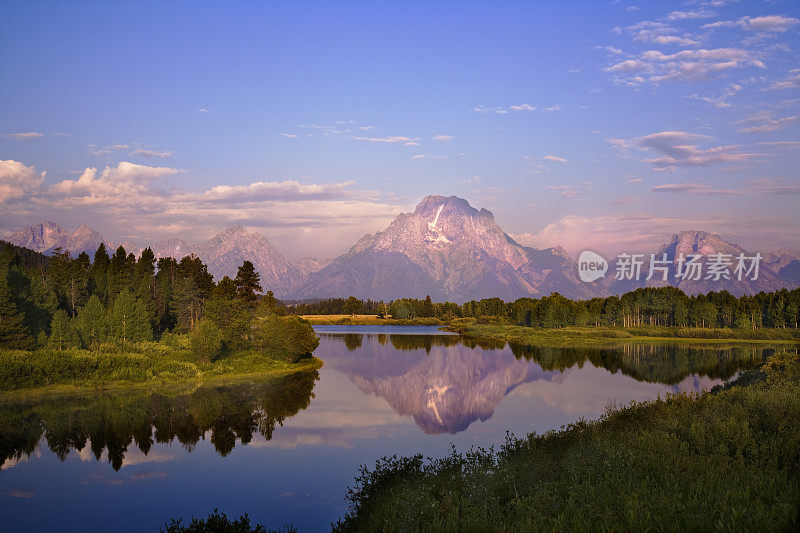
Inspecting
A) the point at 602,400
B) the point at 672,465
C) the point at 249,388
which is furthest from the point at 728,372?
the point at 672,465

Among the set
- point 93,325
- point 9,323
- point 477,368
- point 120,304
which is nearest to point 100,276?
point 120,304

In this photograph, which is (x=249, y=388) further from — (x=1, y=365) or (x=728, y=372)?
(x=728, y=372)

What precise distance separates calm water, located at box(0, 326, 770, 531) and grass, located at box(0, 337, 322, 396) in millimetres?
3606

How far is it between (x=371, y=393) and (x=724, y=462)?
4400 cm

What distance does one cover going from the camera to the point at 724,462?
54.1 feet

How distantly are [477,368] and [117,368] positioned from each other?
46139 millimetres

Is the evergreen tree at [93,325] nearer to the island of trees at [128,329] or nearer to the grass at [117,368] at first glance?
the island of trees at [128,329]

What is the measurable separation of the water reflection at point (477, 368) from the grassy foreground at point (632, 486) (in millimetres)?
18816

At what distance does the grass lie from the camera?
46938 millimetres

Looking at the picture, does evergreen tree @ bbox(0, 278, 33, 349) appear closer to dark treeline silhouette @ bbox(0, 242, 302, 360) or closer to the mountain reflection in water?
dark treeline silhouette @ bbox(0, 242, 302, 360)

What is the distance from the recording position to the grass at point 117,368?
46938mm

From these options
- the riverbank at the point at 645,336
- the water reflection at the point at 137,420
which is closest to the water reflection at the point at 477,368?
the riverbank at the point at 645,336

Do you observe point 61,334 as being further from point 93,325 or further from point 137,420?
point 137,420

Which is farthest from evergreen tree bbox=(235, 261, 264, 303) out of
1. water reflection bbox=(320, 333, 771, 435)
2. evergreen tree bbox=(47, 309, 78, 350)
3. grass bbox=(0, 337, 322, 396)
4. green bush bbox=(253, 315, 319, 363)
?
evergreen tree bbox=(47, 309, 78, 350)
